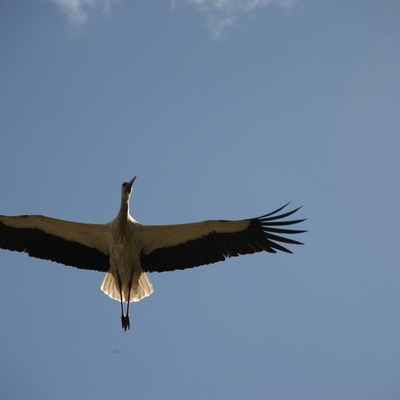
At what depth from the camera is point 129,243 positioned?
456 inches

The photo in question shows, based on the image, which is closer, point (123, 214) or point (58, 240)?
point (123, 214)

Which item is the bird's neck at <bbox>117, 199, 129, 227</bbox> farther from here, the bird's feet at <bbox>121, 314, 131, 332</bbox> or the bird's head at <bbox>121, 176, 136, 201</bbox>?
the bird's feet at <bbox>121, 314, 131, 332</bbox>

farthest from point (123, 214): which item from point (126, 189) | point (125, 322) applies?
point (125, 322)

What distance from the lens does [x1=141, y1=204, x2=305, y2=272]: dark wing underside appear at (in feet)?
37.5

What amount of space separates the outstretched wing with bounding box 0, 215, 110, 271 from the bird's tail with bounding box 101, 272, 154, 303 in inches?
7.6

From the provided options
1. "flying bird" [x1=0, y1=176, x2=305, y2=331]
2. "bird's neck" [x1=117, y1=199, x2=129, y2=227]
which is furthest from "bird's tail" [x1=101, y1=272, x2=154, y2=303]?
"bird's neck" [x1=117, y1=199, x2=129, y2=227]

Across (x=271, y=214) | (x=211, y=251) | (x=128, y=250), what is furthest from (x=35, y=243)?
(x=271, y=214)

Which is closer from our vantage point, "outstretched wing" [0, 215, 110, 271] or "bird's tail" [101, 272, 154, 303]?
"outstretched wing" [0, 215, 110, 271]

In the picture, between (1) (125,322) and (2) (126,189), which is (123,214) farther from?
(1) (125,322)

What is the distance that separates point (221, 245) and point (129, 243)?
3.89ft

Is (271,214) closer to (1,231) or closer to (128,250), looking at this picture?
(128,250)

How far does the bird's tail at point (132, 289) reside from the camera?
11.9 meters

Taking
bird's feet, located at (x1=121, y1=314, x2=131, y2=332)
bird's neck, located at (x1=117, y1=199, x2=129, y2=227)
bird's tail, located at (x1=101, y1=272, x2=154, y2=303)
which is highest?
bird's neck, located at (x1=117, y1=199, x2=129, y2=227)

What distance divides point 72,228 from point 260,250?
8.05 feet
